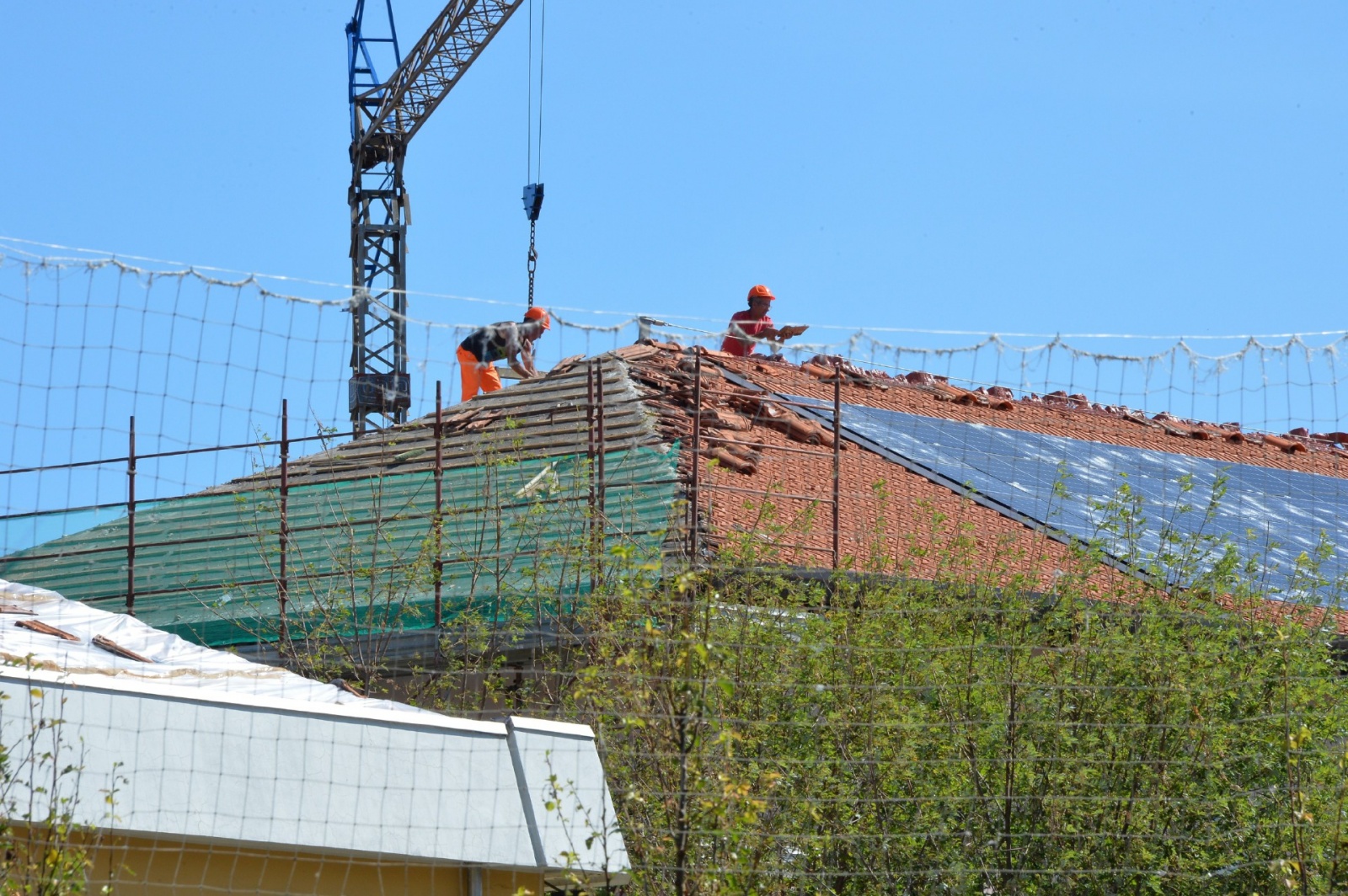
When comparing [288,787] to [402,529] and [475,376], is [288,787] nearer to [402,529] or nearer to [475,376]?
[402,529]

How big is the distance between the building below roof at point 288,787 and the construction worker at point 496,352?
32.2ft

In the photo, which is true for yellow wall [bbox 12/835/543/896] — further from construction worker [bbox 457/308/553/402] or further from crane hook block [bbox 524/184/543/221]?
crane hook block [bbox 524/184/543/221]

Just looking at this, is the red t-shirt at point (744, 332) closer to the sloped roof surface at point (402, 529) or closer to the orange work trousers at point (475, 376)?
the sloped roof surface at point (402, 529)

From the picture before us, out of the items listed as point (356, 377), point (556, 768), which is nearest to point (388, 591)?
point (556, 768)

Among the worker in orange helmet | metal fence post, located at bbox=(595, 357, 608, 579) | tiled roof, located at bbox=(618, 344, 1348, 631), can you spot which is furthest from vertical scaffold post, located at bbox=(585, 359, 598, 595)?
the worker in orange helmet

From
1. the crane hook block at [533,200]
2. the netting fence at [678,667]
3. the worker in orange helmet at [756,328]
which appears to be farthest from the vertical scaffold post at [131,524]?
the crane hook block at [533,200]

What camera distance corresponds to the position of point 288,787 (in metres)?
7.20

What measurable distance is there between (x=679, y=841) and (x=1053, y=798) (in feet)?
9.75

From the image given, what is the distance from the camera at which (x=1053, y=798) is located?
32.6ft

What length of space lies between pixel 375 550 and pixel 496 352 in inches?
217

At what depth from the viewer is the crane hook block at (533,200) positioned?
128ft

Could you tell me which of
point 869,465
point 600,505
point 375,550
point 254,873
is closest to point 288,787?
point 254,873

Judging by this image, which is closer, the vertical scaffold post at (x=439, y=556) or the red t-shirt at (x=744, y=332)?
the vertical scaffold post at (x=439, y=556)

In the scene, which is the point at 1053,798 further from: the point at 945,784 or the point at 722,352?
the point at 722,352
